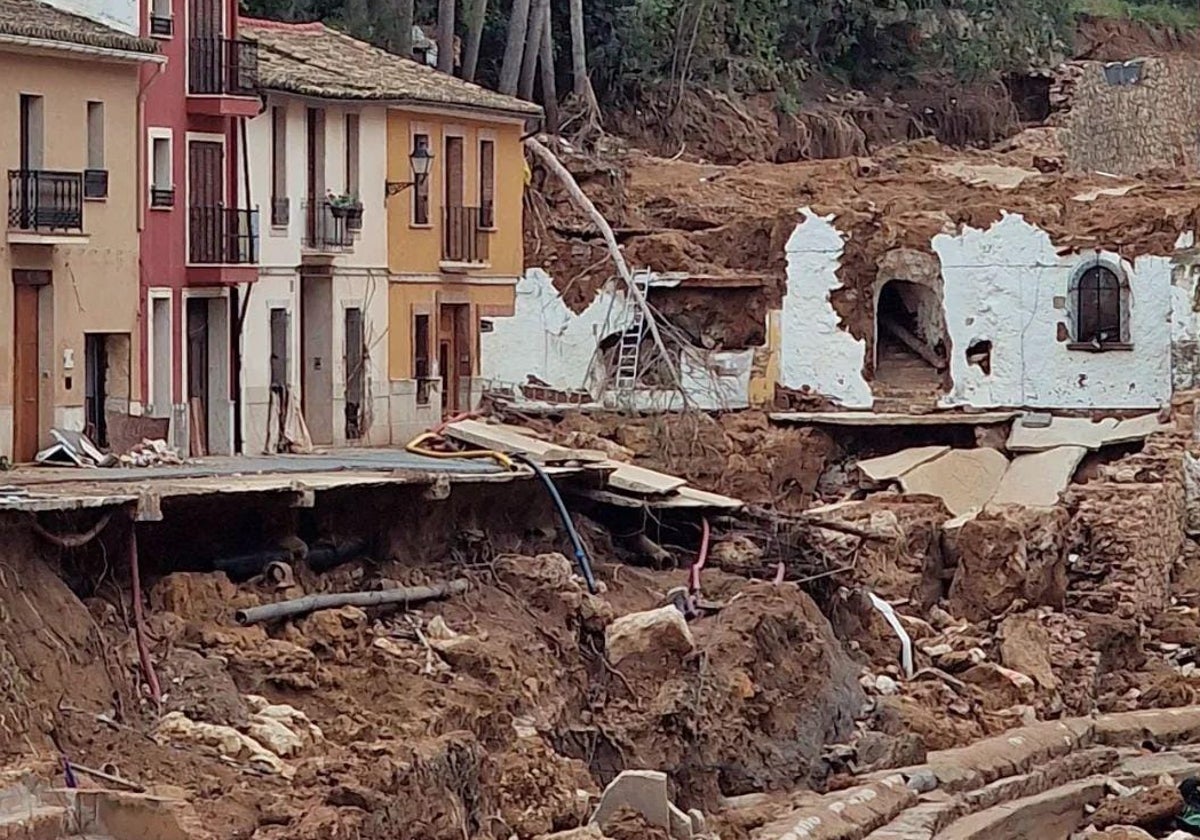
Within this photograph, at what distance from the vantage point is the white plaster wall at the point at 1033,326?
45688 mm

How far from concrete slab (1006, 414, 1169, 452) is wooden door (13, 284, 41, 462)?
17.1 metres

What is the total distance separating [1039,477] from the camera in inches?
1740

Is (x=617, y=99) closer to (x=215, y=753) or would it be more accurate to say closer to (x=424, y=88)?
(x=424, y=88)

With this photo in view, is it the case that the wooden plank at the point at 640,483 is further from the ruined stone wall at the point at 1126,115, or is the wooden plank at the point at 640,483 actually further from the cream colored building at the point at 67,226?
the ruined stone wall at the point at 1126,115

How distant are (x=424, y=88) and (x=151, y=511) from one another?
1569cm

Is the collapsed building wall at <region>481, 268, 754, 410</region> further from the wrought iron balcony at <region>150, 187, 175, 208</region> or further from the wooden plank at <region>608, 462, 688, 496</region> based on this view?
the wrought iron balcony at <region>150, 187, 175, 208</region>

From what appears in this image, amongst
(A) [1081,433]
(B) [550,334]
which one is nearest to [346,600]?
(B) [550,334]

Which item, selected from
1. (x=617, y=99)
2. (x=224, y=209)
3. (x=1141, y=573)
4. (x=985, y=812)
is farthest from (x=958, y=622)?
(x=617, y=99)

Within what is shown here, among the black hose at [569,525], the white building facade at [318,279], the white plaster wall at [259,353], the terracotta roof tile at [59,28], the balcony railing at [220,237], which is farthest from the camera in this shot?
the white building facade at [318,279]

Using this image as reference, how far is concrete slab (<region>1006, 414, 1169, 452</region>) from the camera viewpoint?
147 ft

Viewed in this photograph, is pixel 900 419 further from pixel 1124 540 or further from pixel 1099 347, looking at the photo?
pixel 1124 540

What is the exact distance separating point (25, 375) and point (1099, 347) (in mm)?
18456

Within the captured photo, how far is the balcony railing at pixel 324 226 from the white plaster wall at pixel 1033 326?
10631 mm

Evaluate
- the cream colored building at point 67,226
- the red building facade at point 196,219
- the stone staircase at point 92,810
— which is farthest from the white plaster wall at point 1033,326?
the stone staircase at point 92,810
